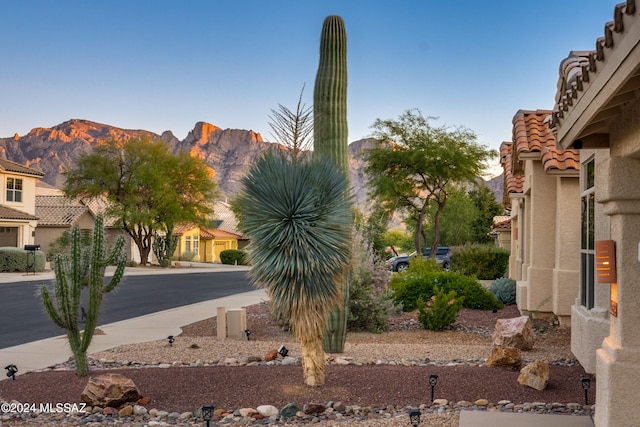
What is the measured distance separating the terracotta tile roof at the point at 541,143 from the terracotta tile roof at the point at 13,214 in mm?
33849

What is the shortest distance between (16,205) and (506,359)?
4058 cm

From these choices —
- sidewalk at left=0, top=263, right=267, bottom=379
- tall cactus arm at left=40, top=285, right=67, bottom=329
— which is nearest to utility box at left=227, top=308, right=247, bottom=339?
sidewalk at left=0, top=263, right=267, bottom=379

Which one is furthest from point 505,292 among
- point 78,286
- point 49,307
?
point 49,307

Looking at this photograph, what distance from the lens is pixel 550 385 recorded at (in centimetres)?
768

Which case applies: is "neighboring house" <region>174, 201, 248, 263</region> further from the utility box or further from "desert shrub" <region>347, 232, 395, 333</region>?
the utility box

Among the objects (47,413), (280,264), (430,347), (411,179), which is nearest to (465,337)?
(430,347)

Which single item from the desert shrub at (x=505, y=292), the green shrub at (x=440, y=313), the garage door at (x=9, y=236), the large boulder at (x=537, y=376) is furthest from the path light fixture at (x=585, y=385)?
the garage door at (x=9, y=236)

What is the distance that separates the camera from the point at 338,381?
7.95m

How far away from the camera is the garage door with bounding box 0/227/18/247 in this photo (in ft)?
136

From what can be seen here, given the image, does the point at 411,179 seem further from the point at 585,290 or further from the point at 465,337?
the point at 585,290

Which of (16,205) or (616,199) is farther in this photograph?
(16,205)

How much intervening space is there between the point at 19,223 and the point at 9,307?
24781 millimetres

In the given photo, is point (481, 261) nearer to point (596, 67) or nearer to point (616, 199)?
point (616, 199)

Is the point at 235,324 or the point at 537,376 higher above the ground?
the point at 537,376
